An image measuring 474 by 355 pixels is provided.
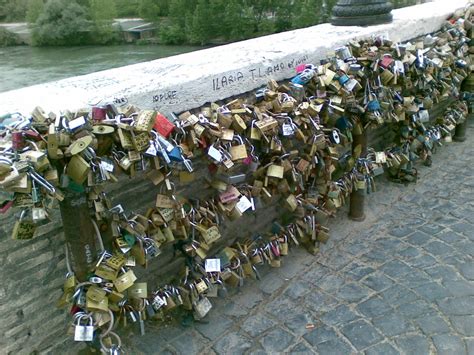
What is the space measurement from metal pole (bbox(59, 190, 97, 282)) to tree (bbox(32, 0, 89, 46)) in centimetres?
3832

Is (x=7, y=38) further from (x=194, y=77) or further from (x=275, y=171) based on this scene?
(x=275, y=171)

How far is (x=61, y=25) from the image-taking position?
125 ft

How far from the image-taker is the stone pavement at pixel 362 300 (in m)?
2.67

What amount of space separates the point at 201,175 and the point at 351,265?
128 centimetres

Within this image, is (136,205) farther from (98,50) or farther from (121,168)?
(98,50)

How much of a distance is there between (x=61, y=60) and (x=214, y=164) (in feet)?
100

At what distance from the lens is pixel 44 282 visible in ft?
8.09

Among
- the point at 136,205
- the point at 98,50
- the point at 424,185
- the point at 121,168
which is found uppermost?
the point at 121,168

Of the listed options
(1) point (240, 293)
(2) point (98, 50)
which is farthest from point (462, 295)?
(2) point (98, 50)

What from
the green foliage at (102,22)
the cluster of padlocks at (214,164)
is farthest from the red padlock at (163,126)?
the green foliage at (102,22)

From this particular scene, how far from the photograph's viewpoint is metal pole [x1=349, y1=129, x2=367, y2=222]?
3.85m

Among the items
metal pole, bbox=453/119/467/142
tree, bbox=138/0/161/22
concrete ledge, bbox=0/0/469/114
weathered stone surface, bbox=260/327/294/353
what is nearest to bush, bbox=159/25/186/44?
tree, bbox=138/0/161/22

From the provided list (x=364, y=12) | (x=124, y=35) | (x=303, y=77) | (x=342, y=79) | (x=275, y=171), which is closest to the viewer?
(x=275, y=171)

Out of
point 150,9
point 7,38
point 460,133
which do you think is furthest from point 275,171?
point 150,9
